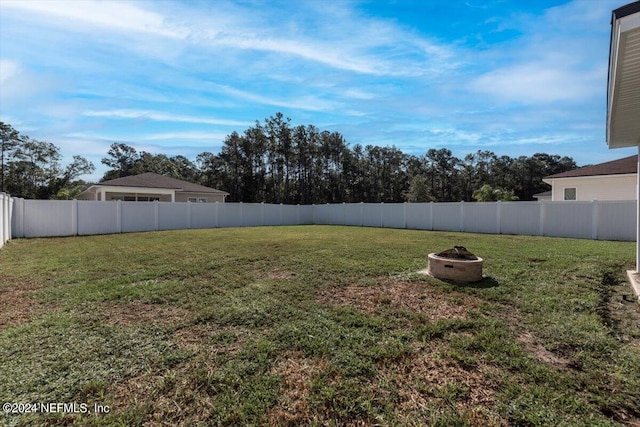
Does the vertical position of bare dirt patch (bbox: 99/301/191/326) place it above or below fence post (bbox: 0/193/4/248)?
below

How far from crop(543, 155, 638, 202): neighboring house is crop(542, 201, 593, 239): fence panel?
13.5 feet

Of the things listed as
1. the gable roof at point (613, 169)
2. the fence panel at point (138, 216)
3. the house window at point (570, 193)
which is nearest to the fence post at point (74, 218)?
the fence panel at point (138, 216)

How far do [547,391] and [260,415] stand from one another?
211 centimetres

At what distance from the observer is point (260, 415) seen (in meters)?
2.17

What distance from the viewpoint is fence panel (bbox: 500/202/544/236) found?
1394 cm

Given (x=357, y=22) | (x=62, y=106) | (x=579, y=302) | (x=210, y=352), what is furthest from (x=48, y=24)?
(x=62, y=106)

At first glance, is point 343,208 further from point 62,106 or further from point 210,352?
point 210,352

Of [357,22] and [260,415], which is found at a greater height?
[357,22]

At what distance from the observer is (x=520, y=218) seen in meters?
14.4

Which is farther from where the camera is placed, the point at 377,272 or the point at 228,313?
the point at 377,272

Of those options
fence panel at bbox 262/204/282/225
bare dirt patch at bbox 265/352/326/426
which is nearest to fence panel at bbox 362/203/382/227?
fence panel at bbox 262/204/282/225

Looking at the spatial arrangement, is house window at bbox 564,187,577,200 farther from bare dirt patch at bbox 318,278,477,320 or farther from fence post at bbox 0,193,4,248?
fence post at bbox 0,193,4,248

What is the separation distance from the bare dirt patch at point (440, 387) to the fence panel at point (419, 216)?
15.9 metres

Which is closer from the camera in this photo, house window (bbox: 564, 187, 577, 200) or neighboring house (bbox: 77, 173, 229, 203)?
house window (bbox: 564, 187, 577, 200)
